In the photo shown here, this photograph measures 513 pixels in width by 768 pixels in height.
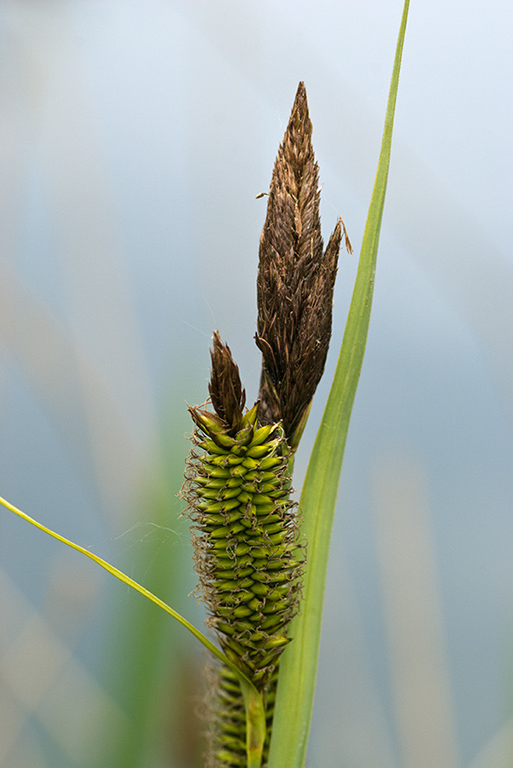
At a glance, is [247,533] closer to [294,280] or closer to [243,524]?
[243,524]

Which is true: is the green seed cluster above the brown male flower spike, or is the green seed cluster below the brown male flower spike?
below

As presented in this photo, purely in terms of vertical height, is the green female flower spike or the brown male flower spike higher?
the brown male flower spike

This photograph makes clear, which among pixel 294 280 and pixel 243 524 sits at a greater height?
pixel 294 280

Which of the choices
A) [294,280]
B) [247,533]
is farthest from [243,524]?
[294,280]
